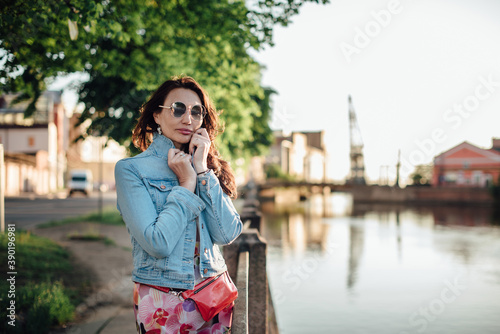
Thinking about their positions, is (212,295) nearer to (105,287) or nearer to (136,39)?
(105,287)

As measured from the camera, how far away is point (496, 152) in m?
65.3

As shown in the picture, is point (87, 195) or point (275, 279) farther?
point (87, 195)

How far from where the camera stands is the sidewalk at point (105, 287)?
5188 millimetres

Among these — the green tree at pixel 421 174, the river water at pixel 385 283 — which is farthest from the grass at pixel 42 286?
the green tree at pixel 421 174

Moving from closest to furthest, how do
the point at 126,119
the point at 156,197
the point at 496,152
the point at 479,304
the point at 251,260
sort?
the point at 156,197, the point at 251,260, the point at 479,304, the point at 126,119, the point at 496,152

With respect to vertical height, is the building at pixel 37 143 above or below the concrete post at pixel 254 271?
above

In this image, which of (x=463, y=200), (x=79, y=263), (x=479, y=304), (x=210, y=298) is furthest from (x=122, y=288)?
(x=463, y=200)

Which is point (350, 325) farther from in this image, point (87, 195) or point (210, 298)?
point (87, 195)

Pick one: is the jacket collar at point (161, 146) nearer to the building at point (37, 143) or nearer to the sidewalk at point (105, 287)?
the sidewalk at point (105, 287)

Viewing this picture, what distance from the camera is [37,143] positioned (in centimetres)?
4928

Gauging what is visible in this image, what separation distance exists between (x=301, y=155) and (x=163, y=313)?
4071 inches

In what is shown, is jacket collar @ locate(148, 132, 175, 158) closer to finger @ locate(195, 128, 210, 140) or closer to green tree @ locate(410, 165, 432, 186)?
finger @ locate(195, 128, 210, 140)

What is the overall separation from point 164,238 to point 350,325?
8208 millimetres

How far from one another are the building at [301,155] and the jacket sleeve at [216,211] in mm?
65778
